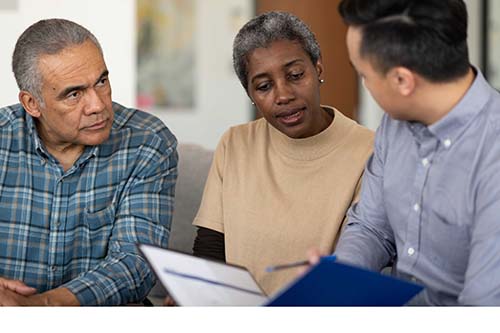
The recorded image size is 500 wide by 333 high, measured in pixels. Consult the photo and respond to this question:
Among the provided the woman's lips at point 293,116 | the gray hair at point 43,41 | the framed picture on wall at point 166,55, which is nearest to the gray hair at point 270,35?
the woman's lips at point 293,116

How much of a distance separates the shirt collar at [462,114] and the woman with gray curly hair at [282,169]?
0.59 m

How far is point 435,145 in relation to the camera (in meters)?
1.79

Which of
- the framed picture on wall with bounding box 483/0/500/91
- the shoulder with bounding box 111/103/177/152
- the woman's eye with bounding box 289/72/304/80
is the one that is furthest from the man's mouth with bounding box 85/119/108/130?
the framed picture on wall with bounding box 483/0/500/91

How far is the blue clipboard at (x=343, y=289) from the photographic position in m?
1.37

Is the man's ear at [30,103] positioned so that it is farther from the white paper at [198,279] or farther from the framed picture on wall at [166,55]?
the framed picture on wall at [166,55]

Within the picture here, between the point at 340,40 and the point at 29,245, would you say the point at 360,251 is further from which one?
the point at 340,40

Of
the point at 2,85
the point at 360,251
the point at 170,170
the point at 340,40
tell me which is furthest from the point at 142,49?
the point at 360,251

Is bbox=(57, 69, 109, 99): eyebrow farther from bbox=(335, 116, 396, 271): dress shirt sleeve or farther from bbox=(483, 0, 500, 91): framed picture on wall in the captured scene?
bbox=(483, 0, 500, 91): framed picture on wall

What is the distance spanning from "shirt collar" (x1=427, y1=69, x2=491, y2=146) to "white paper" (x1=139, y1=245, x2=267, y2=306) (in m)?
0.48

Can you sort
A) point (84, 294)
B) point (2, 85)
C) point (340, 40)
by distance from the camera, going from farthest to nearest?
point (340, 40)
point (2, 85)
point (84, 294)

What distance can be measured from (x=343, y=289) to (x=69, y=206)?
1136 mm
